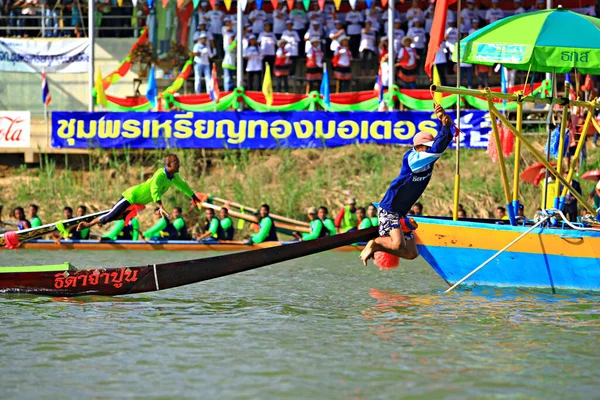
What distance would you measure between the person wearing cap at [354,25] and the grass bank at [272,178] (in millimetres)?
3686

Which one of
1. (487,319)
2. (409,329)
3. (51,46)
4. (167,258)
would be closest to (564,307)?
(487,319)

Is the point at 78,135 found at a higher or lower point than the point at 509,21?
lower

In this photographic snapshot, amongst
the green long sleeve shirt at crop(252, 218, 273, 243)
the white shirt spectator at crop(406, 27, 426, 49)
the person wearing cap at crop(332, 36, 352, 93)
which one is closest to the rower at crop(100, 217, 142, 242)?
the green long sleeve shirt at crop(252, 218, 273, 243)

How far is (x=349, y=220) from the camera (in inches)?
812

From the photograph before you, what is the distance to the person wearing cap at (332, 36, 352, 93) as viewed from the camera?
81.1 ft

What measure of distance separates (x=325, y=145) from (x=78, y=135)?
574 cm

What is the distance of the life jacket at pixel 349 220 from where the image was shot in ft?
67.6

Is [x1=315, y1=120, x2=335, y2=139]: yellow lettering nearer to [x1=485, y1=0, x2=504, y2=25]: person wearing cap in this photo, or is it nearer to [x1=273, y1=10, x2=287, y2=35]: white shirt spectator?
[x1=273, y1=10, x2=287, y2=35]: white shirt spectator

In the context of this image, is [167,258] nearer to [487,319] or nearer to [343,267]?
[343,267]

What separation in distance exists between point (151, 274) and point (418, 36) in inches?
549

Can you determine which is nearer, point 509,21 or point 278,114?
point 509,21

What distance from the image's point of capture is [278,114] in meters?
23.5

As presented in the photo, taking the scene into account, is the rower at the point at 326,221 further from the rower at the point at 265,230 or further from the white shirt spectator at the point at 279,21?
the white shirt spectator at the point at 279,21

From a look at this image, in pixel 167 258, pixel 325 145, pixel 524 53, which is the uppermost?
pixel 524 53
